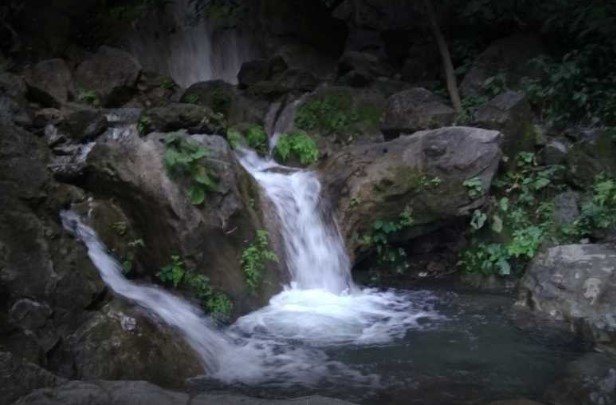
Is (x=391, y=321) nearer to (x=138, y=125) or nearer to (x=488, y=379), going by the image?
(x=488, y=379)

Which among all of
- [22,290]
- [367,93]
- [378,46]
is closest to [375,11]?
[378,46]

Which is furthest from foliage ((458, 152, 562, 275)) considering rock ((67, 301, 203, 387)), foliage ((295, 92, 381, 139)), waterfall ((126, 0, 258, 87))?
waterfall ((126, 0, 258, 87))

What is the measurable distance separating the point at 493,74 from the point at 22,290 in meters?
10.3

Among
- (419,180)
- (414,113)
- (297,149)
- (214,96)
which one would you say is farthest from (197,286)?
(214,96)

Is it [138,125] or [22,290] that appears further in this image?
[138,125]

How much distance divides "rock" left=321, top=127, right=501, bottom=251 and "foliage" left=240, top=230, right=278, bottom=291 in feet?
5.73

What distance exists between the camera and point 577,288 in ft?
23.1

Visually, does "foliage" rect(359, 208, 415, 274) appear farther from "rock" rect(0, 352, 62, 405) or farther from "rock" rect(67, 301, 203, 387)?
"rock" rect(0, 352, 62, 405)

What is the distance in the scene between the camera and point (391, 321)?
7551 millimetres

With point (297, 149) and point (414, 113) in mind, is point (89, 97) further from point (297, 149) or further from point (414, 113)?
point (414, 113)

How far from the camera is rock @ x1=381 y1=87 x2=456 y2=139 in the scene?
1107 centimetres

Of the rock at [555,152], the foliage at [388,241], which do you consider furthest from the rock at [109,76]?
the rock at [555,152]

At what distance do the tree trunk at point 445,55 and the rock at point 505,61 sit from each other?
29 cm

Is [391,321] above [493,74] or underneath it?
underneath
